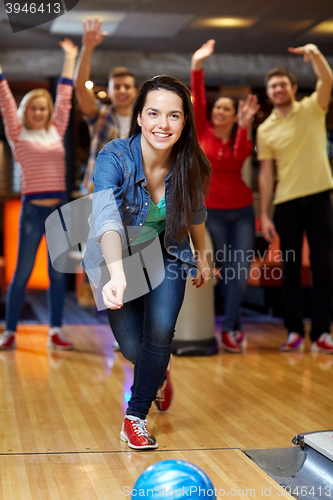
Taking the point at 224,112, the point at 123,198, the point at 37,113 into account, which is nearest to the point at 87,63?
the point at 37,113

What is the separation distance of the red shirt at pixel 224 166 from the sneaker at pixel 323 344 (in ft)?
2.96

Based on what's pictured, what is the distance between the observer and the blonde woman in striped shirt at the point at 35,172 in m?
3.45

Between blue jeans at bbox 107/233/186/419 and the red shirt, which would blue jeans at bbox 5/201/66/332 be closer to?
the red shirt

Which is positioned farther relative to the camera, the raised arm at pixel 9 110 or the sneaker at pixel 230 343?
the sneaker at pixel 230 343

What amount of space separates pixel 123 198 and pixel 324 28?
464 centimetres

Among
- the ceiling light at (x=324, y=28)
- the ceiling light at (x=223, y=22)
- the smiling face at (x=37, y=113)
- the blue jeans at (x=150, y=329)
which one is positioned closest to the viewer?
the blue jeans at (x=150, y=329)

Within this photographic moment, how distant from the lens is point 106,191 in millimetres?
1733

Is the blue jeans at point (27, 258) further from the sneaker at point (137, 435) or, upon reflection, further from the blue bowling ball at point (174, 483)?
the blue bowling ball at point (174, 483)

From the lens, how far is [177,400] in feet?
8.32

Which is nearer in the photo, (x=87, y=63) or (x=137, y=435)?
(x=137, y=435)

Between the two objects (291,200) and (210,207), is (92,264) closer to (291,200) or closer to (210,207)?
(210,207)

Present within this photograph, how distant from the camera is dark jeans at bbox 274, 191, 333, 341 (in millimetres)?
3379

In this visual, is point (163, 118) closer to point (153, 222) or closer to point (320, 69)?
point (153, 222)

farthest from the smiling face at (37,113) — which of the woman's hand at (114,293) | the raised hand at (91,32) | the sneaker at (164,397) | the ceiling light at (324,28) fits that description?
the ceiling light at (324,28)
